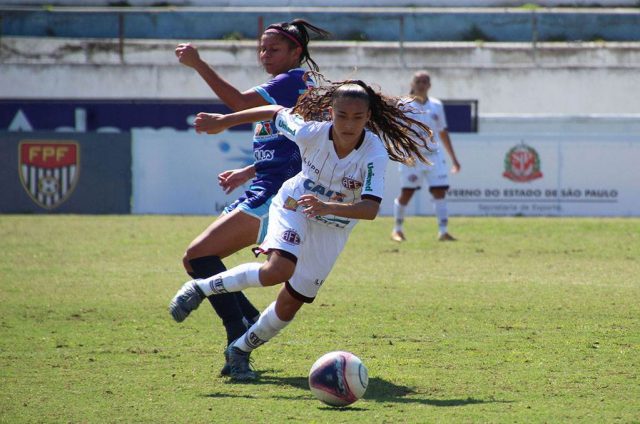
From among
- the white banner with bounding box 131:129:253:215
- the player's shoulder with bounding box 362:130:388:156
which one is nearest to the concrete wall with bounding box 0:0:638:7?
the white banner with bounding box 131:129:253:215

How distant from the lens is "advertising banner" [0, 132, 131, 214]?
21109mm

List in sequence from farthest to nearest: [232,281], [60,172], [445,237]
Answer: [60,172], [445,237], [232,281]

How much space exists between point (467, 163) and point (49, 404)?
15.8m

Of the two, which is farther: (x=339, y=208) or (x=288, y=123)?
(x=288, y=123)

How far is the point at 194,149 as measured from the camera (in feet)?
69.8

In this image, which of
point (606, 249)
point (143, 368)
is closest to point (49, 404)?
point (143, 368)

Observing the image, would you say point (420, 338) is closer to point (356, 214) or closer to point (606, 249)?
point (356, 214)

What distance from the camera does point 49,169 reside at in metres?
21.2

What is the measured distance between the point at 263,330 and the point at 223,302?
0.53 metres

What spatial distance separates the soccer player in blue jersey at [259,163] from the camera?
7020 millimetres

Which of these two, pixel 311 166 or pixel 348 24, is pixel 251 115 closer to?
pixel 311 166

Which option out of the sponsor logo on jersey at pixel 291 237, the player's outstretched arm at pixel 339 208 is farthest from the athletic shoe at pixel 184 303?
the player's outstretched arm at pixel 339 208

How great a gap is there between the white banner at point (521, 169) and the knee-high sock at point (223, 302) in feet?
45.3

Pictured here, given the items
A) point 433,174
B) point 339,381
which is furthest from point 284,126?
point 433,174
